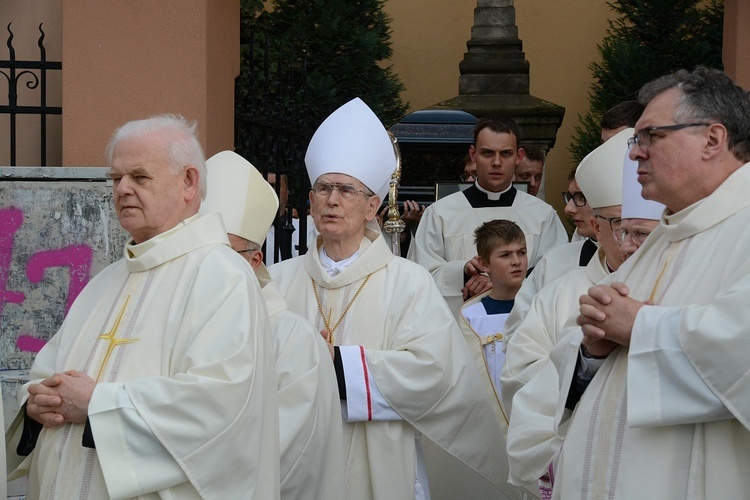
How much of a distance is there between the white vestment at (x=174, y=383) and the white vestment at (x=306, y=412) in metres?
0.65

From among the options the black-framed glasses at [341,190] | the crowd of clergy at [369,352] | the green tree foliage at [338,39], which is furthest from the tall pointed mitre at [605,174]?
the green tree foliage at [338,39]

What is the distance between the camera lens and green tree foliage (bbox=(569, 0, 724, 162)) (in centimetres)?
1385

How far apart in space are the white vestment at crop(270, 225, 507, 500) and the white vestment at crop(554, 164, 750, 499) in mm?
1517

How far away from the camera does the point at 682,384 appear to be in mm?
3740

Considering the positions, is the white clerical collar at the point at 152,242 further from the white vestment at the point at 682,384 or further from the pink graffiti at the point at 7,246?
the pink graffiti at the point at 7,246

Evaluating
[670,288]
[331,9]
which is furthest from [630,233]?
[331,9]

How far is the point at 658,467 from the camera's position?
3.86 meters

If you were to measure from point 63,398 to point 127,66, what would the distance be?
3.30 m

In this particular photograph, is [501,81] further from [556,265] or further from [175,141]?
[175,141]

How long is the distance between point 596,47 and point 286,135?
27.6 feet

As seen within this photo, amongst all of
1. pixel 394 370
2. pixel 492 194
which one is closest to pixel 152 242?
pixel 394 370

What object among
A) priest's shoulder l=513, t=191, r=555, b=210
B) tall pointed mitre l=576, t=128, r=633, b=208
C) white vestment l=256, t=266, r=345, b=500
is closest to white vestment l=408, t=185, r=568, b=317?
priest's shoulder l=513, t=191, r=555, b=210

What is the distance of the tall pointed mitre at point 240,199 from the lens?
5551 mm

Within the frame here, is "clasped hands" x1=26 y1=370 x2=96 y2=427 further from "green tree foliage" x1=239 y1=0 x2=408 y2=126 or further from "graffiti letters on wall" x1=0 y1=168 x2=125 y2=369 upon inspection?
"green tree foliage" x1=239 y1=0 x2=408 y2=126
